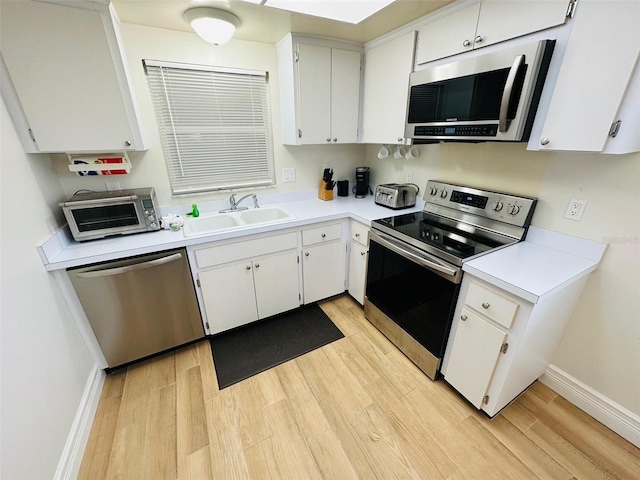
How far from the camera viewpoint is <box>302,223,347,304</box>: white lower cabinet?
218cm

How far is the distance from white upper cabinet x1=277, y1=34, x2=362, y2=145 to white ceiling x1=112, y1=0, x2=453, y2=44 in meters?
0.10

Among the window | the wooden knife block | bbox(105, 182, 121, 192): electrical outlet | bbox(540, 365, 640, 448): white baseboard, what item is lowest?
bbox(540, 365, 640, 448): white baseboard

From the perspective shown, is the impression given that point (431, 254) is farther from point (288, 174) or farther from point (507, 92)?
point (288, 174)

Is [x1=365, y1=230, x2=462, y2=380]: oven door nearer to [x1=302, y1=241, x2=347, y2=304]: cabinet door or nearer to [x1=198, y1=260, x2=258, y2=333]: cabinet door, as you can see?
[x1=302, y1=241, x2=347, y2=304]: cabinet door

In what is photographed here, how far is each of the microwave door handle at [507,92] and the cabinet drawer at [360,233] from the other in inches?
41.5

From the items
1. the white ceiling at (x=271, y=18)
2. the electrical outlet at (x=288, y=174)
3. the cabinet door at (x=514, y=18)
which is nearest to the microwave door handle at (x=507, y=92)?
the cabinet door at (x=514, y=18)

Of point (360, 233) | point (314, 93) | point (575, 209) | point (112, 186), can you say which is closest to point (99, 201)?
point (112, 186)

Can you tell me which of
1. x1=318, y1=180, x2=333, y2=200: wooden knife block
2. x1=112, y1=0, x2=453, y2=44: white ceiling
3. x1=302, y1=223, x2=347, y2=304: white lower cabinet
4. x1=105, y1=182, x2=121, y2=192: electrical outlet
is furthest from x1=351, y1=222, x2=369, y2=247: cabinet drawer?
x1=105, y1=182, x2=121, y2=192: electrical outlet

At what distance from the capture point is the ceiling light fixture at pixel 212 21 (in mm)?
1540

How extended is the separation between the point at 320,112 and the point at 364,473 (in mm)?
2350

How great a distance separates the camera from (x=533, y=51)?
1161mm

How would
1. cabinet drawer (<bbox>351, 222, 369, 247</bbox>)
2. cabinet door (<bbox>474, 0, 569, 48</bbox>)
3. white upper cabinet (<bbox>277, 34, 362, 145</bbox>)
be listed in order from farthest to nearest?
cabinet drawer (<bbox>351, 222, 369, 247</bbox>) < white upper cabinet (<bbox>277, 34, 362, 145</bbox>) < cabinet door (<bbox>474, 0, 569, 48</bbox>)

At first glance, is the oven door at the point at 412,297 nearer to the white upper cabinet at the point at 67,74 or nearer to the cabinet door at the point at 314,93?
the cabinet door at the point at 314,93

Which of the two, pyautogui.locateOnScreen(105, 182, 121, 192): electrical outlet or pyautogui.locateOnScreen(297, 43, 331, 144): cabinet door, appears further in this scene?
pyautogui.locateOnScreen(297, 43, 331, 144): cabinet door
